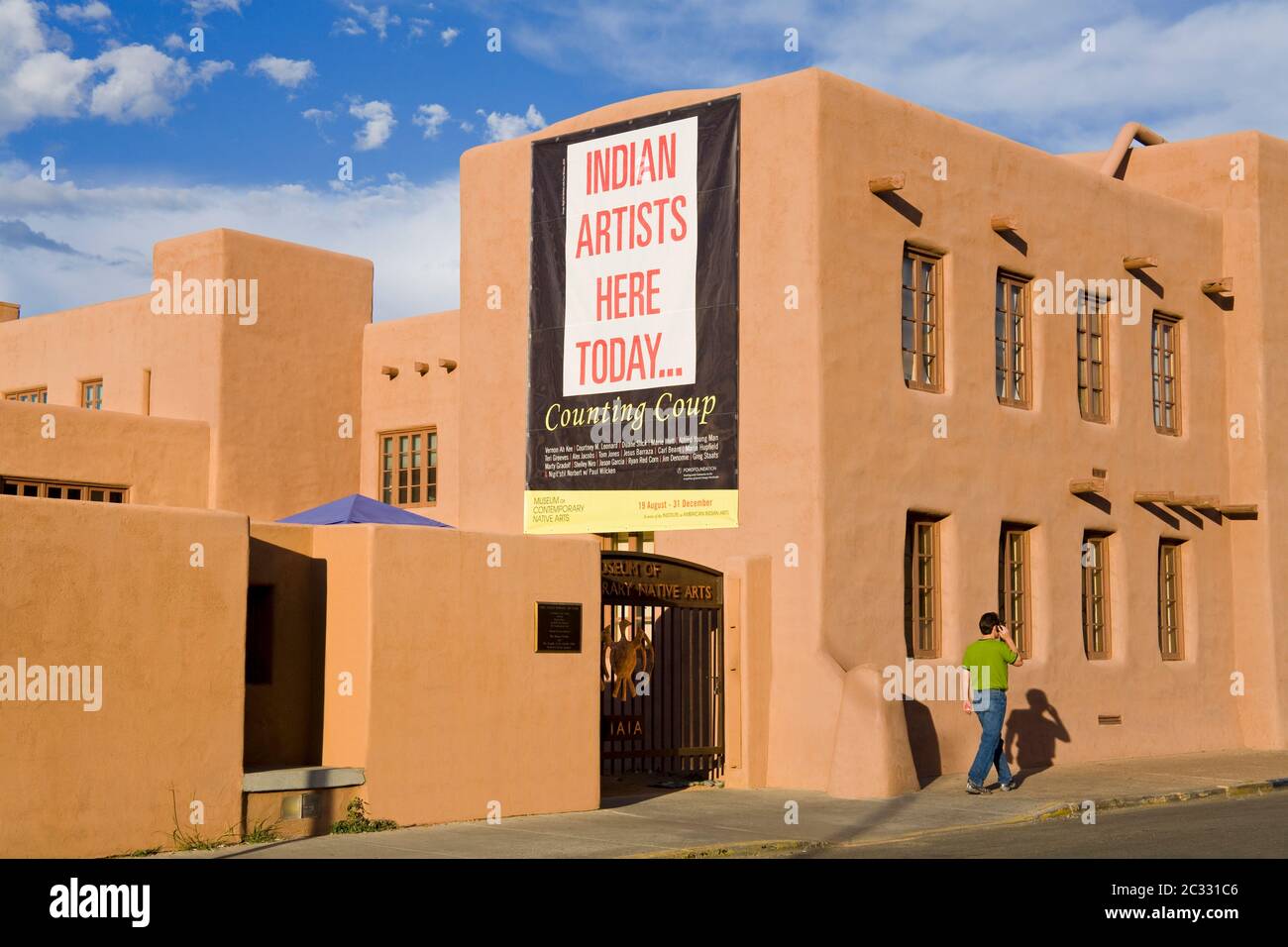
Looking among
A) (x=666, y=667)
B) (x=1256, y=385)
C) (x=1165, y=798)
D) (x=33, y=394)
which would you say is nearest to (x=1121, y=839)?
(x=1165, y=798)

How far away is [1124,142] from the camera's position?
81.8ft

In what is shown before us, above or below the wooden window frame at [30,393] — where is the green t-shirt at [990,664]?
below

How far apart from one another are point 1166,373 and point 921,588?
22.2 ft

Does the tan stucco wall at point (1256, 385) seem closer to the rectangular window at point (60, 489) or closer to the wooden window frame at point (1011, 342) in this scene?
the wooden window frame at point (1011, 342)

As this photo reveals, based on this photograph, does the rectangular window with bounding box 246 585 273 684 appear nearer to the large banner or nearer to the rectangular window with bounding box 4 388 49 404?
the large banner

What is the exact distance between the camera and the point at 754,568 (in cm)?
1786

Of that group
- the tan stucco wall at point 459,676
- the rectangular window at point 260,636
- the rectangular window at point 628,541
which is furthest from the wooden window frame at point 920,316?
the rectangular window at point 260,636

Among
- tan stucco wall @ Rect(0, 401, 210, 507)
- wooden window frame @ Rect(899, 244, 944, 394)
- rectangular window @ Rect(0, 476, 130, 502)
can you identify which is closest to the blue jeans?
wooden window frame @ Rect(899, 244, 944, 394)

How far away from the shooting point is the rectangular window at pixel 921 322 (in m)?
19.4

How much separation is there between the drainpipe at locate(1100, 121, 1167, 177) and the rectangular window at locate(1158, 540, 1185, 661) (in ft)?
18.4

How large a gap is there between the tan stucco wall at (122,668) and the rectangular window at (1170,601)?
14.9m

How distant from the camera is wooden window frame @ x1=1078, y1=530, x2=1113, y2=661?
71.9 feet

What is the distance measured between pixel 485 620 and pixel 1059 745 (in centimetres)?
922
